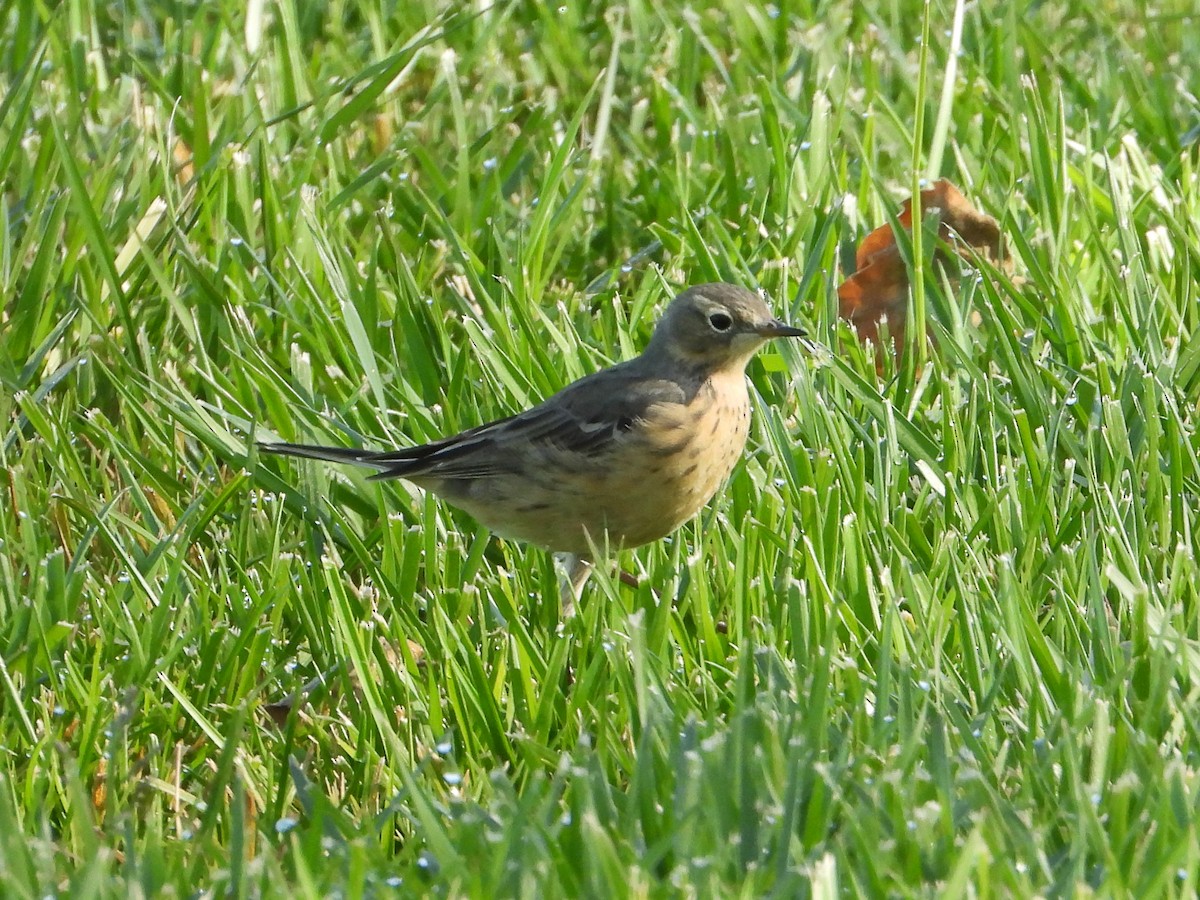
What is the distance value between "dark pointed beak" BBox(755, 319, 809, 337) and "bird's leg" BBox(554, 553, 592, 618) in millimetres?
711

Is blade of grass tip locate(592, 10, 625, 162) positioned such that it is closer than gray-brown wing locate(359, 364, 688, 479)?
No

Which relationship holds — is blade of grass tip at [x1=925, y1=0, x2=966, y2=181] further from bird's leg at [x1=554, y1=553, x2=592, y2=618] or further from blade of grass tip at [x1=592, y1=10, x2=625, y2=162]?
bird's leg at [x1=554, y1=553, x2=592, y2=618]

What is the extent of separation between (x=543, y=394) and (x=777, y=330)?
748mm

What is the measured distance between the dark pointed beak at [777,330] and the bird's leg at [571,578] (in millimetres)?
711

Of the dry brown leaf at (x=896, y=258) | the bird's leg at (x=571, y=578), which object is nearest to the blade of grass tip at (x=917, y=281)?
the dry brown leaf at (x=896, y=258)

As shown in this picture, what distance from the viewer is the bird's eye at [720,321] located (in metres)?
4.65

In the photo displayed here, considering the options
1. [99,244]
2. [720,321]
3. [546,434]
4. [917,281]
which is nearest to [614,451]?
[546,434]

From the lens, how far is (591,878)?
9.56 feet

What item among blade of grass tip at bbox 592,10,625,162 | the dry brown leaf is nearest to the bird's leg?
the dry brown leaf

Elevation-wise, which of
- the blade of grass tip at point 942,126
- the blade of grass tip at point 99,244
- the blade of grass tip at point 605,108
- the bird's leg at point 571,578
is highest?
the blade of grass tip at point 99,244

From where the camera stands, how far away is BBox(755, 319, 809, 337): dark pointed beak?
14.8ft

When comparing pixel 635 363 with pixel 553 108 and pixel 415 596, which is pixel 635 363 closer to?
pixel 415 596

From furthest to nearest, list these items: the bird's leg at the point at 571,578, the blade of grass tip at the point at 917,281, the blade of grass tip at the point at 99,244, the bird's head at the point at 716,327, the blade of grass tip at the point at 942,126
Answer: the blade of grass tip at the point at 942,126 < the blade of grass tip at the point at 99,244 < the blade of grass tip at the point at 917,281 < the bird's head at the point at 716,327 < the bird's leg at the point at 571,578

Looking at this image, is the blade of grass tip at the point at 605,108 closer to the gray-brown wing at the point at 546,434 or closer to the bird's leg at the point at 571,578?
the gray-brown wing at the point at 546,434
